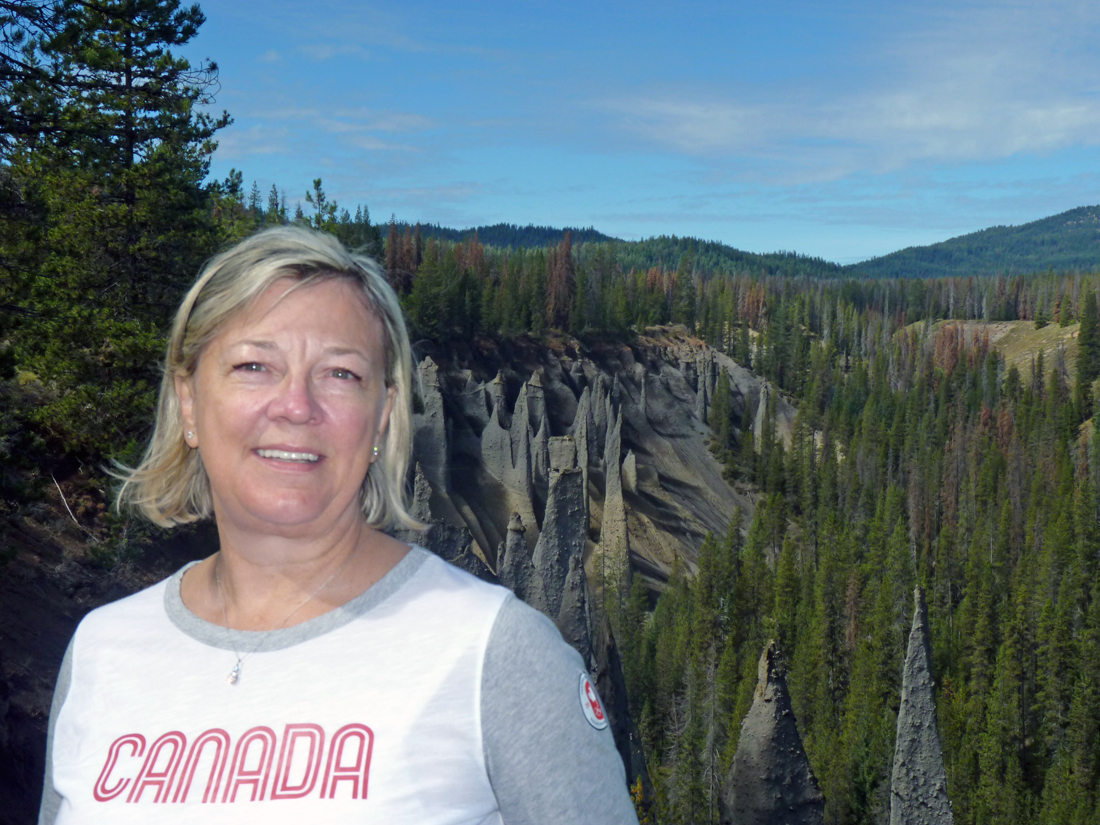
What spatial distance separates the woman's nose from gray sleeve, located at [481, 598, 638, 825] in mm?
756

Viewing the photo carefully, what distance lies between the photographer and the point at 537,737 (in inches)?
79.1

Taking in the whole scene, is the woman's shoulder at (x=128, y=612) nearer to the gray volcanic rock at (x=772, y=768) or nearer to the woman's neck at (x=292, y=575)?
the woman's neck at (x=292, y=575)

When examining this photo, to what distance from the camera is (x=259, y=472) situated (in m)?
2.42

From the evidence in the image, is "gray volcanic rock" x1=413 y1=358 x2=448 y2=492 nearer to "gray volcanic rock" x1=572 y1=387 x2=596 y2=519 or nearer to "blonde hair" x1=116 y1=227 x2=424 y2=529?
"gray volcanic rock" x1=572 y1=387 x2=596 y2=519

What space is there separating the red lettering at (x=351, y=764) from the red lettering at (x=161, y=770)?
373 mm

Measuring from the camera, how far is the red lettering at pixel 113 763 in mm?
2129

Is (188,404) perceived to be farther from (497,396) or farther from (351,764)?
(497,396)

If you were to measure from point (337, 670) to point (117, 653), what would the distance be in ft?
2.33

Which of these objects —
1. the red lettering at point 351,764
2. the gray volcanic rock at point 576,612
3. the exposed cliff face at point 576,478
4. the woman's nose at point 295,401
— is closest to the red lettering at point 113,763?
the red lettering at point 351,764

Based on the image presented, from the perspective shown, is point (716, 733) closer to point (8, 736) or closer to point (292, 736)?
point (8, 736)

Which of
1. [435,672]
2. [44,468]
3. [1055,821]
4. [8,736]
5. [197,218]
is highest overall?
[197,218]

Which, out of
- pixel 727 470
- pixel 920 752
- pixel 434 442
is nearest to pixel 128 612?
pixel 920 752

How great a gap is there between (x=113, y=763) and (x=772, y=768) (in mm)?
15239

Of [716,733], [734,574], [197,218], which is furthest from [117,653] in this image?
[734,574]
